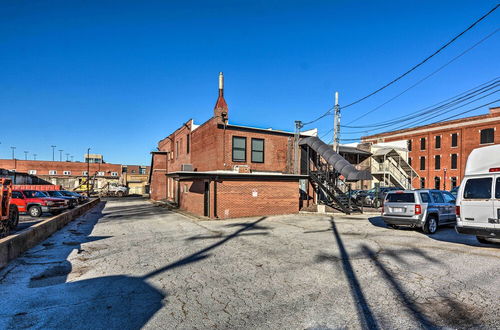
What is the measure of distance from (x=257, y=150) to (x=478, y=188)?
1410 cm

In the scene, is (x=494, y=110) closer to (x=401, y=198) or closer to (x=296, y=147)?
(x=296, y=147)

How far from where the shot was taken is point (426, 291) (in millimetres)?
5484

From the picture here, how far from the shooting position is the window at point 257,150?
2089 centimetres

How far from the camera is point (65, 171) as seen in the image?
2825 inches

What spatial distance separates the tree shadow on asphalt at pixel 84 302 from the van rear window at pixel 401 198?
9.88 meters

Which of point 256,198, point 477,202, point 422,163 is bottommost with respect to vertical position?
point 256,198

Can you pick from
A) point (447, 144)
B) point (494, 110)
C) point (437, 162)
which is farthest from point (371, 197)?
point (494, 110)

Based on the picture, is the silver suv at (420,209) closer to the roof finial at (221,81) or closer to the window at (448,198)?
the window at (448,198)

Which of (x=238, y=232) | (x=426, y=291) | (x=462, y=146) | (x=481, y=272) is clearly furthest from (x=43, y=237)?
(x=462, y=146)

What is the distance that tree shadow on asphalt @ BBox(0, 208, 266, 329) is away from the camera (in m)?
4.33

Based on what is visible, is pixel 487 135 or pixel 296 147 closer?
pixel 296 147

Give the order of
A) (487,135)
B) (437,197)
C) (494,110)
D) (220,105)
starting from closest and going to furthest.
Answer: (437,197)
(220,105)
(487,135)
(494,110)

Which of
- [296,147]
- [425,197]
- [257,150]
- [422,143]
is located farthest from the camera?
[422,143]

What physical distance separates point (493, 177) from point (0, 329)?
12.1 meters
